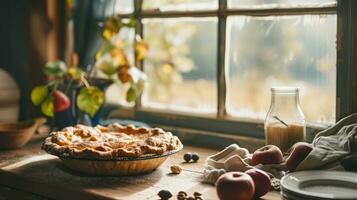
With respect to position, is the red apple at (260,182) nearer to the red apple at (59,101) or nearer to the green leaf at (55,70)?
the red apple at (59,101)

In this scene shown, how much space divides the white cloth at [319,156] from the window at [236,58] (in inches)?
5.0

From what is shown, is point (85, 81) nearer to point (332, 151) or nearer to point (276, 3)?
point (276, 3)

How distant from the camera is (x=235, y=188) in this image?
1.19 m

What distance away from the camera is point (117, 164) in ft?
4.65

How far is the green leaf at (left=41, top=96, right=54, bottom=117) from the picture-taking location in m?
1.91

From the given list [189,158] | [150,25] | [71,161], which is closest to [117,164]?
[71,161]

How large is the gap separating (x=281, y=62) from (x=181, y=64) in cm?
48

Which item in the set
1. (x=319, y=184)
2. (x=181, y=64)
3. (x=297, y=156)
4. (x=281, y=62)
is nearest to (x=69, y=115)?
(x=181, y=64)

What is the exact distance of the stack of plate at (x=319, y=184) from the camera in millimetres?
1149

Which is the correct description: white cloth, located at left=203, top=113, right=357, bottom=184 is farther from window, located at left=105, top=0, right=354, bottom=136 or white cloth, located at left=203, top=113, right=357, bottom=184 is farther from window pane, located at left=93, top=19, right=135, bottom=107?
window pane, located at left=93, top=19, right=135, bottom=107

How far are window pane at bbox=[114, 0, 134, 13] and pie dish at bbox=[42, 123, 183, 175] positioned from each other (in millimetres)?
757

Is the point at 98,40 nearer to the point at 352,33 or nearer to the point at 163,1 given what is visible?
the point at 163,1

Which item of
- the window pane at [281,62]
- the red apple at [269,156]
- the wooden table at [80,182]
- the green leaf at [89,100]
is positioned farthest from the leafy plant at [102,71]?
the red apple at [269,156]

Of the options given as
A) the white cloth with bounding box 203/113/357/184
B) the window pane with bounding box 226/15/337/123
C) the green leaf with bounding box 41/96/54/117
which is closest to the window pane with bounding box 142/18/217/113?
the window pane with bounding box 226/15/337/123
